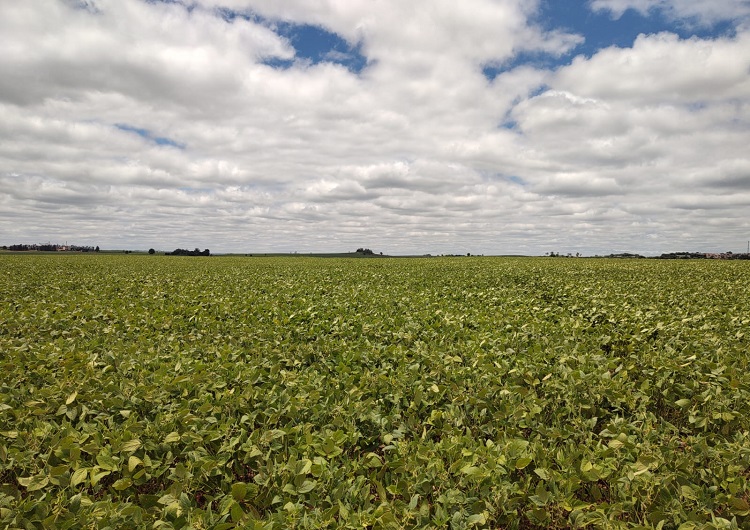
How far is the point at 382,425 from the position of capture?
5.41 metres

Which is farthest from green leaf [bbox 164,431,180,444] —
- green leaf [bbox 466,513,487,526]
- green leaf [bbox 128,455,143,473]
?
green leaf [bbox 466,513,487,526]

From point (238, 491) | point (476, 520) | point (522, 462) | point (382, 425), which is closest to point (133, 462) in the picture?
point (238, 491)

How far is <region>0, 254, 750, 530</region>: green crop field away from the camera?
3.80m

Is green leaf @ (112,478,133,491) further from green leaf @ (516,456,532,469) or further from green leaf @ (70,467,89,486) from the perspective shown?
green leaf @ (516,456,532,469)

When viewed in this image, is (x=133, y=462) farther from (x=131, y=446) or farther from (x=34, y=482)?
(x=34, y=482)

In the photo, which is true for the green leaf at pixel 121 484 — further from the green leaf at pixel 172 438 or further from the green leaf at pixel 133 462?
the green leaf at pixel 172 438

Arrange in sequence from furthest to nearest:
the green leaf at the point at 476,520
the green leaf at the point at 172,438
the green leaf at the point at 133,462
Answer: the green leaf at the point at 172,438 → the green leaf at the point at 133,462 → the green leaf at the point at 476,520

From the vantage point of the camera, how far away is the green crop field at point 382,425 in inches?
150

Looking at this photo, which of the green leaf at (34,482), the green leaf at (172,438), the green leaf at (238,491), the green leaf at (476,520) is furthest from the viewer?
the green leaf at (172,438)

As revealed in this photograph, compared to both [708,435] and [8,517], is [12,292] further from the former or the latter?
[708,435]

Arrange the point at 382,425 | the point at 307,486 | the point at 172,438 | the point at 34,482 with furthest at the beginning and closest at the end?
the point at 382,425 → the point at 172,438 → the point at 307,486 → the point at 34,482

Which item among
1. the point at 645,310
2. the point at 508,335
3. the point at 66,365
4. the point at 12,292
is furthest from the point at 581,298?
the point at 12,292

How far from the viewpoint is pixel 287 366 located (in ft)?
26.3

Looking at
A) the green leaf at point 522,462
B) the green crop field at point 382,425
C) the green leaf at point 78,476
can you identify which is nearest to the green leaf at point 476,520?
the green crop field at point 382,425
